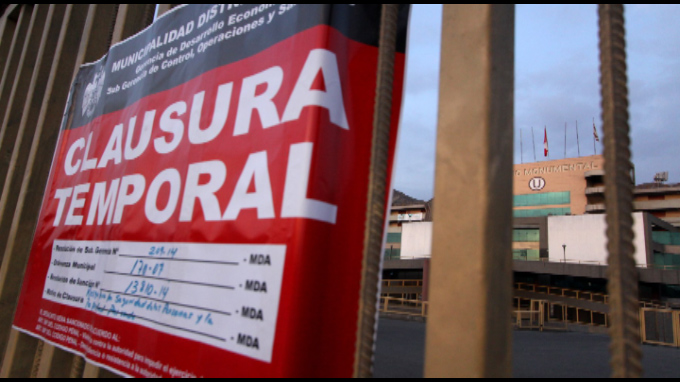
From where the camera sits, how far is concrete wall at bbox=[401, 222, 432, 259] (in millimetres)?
36125

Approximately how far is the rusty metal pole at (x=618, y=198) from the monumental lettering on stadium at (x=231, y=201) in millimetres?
564

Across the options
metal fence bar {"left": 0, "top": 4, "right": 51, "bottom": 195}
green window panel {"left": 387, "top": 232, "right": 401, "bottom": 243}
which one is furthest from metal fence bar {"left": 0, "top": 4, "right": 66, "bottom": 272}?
green window panel {"left": 387, "top": 232, "right": 401, "bottom": 243}

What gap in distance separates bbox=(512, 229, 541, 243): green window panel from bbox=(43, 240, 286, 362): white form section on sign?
3531cm

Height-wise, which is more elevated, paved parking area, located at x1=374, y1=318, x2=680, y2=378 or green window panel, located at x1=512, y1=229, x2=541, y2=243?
green window panel, located at x1=512, y1=229, x2=541, y2=243

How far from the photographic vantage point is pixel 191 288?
1486mm

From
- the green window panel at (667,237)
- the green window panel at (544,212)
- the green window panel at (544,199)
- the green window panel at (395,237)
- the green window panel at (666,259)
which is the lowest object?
the green window panel at (666,259)

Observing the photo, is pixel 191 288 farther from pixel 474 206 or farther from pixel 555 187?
pixel 555 187

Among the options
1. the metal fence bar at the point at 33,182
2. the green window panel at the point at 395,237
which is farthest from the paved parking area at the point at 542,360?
the green window panel at the point at 395,237

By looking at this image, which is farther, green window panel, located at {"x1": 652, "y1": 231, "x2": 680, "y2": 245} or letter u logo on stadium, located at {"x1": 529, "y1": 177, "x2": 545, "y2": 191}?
letter u logo on stadium, located at {"x1": 529, "y1": 177, "x2": 545, "y2": 191}

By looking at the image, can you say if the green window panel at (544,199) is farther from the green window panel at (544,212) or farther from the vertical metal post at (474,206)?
the vertical metal post at (474,206)

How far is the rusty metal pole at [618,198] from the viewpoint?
761 millimetres

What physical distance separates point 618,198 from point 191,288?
132cm

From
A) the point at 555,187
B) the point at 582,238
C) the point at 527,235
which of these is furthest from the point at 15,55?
the point at 555,187

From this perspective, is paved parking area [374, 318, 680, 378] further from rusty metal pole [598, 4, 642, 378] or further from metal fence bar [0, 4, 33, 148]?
metal fence bar [0, 4, 33, 148]
